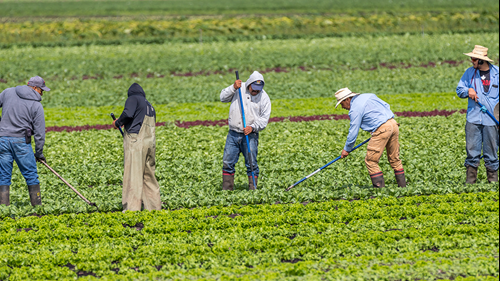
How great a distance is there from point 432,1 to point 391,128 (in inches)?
1899

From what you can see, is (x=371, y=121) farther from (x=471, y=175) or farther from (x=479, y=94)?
(x=471, y=175)

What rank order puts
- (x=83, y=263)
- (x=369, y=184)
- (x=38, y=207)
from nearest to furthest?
(x=83, y=263), (x=38, y=207), (x=369, y=184)

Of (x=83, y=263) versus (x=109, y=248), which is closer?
(x=83, y=263)

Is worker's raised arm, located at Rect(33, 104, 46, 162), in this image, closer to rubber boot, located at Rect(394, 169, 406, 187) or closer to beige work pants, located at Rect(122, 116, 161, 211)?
beige work pants, located at Rect(122, 116, 161, 211)

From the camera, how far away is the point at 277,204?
32.7 ft

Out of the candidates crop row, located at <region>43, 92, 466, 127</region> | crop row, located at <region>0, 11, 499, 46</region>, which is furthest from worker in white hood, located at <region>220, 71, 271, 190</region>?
crop row, located at <region>0, 11, 499, 46</region>

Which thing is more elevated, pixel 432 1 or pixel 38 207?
pixel 432 1

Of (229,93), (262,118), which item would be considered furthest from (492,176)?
(229,93)

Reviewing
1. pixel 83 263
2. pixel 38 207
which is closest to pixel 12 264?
pixel 83 263

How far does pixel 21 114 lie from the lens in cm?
984

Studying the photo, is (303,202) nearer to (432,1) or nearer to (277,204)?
(277,204)

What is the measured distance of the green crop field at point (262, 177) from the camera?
7566mm

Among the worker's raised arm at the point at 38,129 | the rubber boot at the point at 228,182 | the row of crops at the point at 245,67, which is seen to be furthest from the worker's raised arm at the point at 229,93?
the row of crops at the point at 245,67

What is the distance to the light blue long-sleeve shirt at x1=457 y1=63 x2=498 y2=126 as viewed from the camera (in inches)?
404
